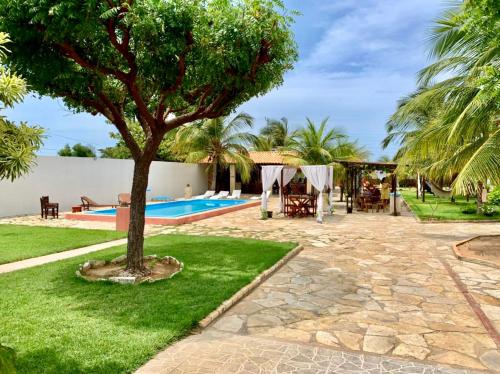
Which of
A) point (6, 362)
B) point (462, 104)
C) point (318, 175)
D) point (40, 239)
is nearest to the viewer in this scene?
point (6, 362)

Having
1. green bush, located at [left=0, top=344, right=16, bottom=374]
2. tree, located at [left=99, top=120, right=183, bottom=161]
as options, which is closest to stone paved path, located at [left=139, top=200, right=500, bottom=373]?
green bush, located at [left=0, top=344, right=16, bottom=374]

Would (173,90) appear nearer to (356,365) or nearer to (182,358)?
(182,358)

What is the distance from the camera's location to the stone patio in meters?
3.50

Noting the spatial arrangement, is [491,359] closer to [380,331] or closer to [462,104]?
[380,331]

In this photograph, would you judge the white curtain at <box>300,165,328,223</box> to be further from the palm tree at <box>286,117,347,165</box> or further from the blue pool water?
the palm tree at <box>286,117,347,165</box>

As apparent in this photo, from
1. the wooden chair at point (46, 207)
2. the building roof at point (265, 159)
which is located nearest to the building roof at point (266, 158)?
the building roof at point (265, 159)

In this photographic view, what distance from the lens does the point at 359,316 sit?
15.4 ft

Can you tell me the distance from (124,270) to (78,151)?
2675 centimetres

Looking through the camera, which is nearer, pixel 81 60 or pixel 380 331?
pixel 380 331

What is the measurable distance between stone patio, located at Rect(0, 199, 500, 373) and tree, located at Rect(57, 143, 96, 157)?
85.5 feet

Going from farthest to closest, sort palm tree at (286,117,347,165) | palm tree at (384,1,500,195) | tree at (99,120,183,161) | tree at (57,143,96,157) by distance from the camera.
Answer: tree at (57,143,96,157)
tree at (99,120,183,161)
palm tree at (286,117,347,165)
palm tree at (384,1,500,195)

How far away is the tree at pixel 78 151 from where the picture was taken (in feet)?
98.5

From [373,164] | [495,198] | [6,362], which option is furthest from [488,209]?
[6,362]

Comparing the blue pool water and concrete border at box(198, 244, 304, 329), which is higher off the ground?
the blue pool water
